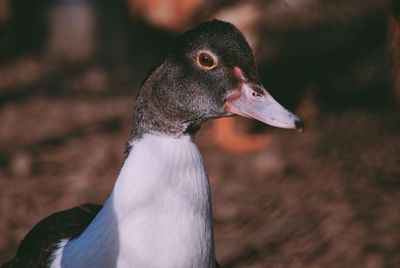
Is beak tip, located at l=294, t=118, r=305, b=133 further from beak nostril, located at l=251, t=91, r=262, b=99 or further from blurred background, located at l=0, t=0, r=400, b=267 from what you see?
blurred background, located at l=0, t=0, r=400, b=267

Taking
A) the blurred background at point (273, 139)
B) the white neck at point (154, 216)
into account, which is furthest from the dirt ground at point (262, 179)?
the white neck at point (154, 216)

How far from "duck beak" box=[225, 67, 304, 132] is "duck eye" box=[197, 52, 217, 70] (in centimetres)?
11

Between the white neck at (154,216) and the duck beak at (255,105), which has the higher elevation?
the duck beak at (255,105)

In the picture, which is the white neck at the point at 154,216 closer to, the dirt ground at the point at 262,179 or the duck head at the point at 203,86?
the duck head at the point at 203,86

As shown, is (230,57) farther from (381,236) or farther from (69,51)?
(69,51)

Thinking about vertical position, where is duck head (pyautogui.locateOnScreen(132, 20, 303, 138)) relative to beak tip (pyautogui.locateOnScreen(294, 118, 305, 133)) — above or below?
above

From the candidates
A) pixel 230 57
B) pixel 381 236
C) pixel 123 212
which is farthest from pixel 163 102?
pixel 381 236

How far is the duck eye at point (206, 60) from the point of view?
2.30 m

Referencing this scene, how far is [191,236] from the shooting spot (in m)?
2.17

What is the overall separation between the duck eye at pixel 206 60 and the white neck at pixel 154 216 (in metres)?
0.32

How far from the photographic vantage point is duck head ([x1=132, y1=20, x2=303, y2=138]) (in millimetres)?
2277

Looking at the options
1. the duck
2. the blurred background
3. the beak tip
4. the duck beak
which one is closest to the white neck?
the duck

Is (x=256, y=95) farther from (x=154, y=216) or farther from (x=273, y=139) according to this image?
(x=273, y=139)

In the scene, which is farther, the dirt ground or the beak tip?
the dirt ground
